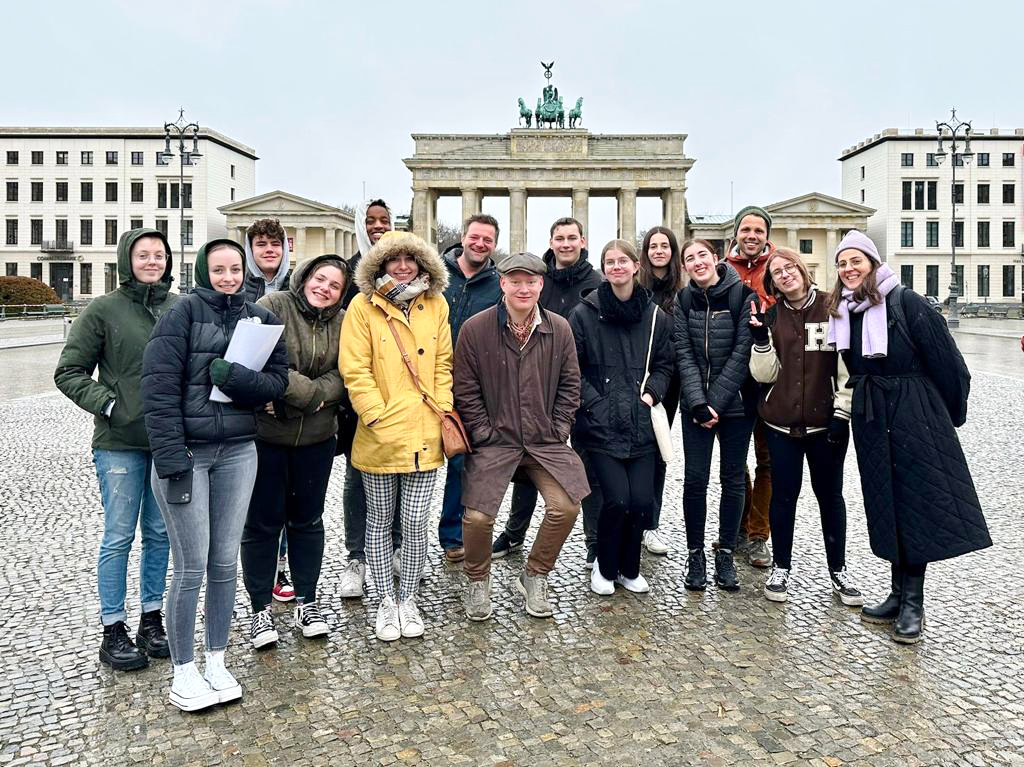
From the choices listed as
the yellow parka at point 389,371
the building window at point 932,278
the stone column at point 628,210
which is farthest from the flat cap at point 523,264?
the building window at point 932,278

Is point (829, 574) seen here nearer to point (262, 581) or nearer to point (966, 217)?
point (262, 581)

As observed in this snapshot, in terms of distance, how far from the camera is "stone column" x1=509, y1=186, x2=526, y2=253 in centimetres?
5375

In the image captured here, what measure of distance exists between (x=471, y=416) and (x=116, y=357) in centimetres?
192

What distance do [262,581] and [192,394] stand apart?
4.28 feet

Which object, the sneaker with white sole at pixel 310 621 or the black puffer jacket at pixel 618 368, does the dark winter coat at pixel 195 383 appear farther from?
the black puffer jacket at pixel 618 368

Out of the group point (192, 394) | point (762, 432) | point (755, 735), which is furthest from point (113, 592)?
point (762, 432)

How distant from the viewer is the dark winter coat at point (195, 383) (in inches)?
140

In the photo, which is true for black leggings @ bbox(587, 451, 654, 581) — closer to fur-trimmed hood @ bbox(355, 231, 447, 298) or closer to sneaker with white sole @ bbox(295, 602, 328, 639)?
fur-trimmed hood @ bbox(355, 231, 447, 298)

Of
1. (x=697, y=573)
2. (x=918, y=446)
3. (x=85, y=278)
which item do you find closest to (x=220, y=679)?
(x=697, y=573)

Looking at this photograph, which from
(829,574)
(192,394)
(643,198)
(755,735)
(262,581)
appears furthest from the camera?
(643,198)

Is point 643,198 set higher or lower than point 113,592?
higher

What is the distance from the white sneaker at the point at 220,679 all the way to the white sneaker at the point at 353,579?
1.29 meters

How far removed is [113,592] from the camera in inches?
166

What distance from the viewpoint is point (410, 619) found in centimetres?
457
